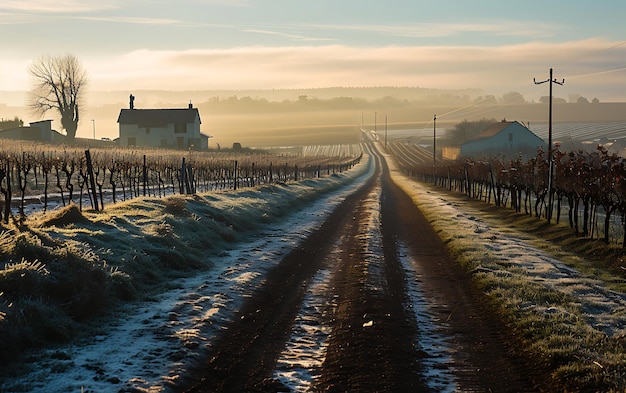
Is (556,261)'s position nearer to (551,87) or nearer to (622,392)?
(622,392)

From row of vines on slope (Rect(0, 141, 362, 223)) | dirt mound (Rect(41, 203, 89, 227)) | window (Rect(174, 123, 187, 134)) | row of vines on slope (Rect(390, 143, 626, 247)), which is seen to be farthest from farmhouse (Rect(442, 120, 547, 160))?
dirt mound (Rect(41, 203, 89, 227))

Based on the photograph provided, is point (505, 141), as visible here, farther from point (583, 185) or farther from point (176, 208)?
point (176, 208)

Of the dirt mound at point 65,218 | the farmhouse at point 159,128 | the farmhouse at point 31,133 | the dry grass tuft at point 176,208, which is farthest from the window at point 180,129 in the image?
the dirt mound at point 65,218

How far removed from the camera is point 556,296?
14.1 metres

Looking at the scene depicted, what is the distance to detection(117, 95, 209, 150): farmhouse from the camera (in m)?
113

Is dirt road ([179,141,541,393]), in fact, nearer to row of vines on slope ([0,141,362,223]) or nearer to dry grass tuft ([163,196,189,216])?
dry grass tuft ([163,196,189,216])

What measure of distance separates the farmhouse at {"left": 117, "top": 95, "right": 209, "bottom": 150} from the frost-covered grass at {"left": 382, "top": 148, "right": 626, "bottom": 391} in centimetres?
9088

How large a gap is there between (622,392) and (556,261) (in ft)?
39.5

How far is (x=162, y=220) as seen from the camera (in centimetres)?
2133

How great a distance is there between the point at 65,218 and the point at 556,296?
12.9 metres

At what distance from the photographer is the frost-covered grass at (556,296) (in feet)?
31.1

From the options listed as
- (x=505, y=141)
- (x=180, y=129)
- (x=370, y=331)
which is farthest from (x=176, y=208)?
(x=505, y=141)

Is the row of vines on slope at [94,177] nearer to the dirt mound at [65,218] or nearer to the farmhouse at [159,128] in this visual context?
the dirt mound at [65,218]

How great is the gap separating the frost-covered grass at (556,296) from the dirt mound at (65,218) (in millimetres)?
10873
